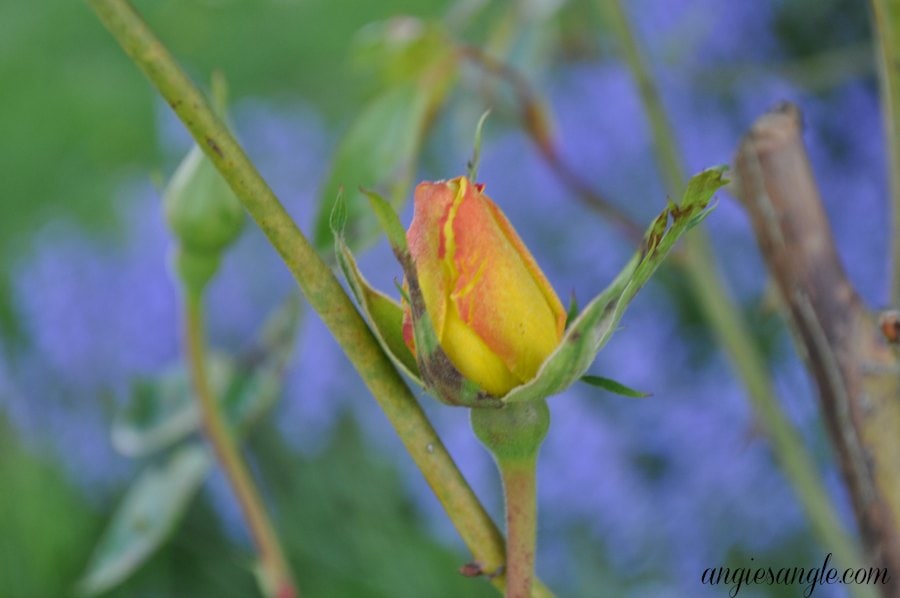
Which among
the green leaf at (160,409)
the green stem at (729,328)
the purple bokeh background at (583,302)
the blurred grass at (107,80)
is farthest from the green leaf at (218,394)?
the blurred grass at (107,80)

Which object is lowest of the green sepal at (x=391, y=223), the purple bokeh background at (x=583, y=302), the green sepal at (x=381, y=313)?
the purple bokeh background at (x=583, y=302)

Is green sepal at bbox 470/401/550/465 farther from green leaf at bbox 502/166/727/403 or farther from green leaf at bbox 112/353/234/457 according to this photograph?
green leaf at bbox 112/353/234/457

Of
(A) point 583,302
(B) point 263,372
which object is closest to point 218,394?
(B) point 263,372

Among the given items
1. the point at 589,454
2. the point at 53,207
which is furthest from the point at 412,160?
the point at 53,207

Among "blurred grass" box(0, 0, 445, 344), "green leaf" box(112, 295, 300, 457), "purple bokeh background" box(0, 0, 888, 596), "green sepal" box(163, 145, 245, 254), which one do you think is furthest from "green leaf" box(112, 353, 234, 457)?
"blurred grass" box(0, 0, 445, 344)

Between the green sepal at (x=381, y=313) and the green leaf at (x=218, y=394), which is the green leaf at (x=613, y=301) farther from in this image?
the green leaf at (x=218, y=394)

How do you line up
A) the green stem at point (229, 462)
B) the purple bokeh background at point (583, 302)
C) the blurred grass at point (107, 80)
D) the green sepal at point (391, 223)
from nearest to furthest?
1. the green sepal at point (391, 223)
2. the green stem at point (229, 462)
3. the purple bokeh background at point (583, 302)
4. the blurred grass at point (107, 80)
